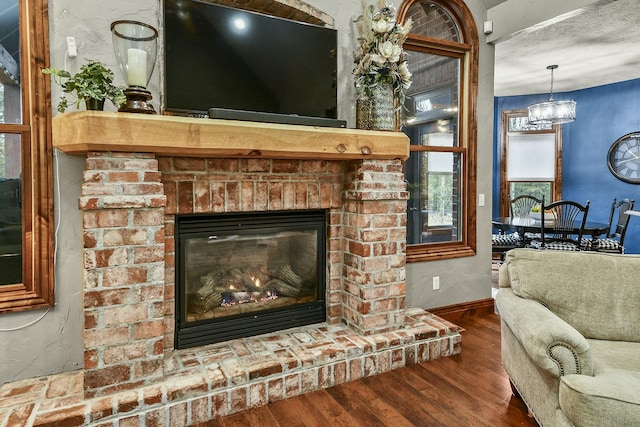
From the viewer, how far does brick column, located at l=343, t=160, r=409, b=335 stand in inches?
97.6

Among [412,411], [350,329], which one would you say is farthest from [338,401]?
[350,329]

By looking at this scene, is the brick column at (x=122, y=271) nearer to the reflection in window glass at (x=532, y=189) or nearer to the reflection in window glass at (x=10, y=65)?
the reflection in window glass at (x=10, y=65)

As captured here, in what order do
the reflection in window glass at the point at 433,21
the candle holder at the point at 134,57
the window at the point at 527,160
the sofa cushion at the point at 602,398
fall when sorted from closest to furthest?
1. the sofa cushion at the point at 602,398
2. the candle holder at the point at 134,57
3. the reflection in window glass at the point at 433,21
4. the window at the point at 527,160

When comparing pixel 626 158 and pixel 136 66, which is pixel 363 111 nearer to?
pixel 136 66

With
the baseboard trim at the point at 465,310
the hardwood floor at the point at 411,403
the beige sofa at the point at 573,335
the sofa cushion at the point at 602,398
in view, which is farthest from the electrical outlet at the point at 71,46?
the baseboard trim at the point at 465,310

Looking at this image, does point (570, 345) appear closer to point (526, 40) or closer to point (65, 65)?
point (65, 65)

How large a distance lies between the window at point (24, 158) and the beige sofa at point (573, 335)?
91.7 inches

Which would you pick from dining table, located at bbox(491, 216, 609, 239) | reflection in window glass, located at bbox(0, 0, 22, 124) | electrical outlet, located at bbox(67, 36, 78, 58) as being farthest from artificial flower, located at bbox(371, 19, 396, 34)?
dining table, located at bbox(491, 216, 609, 239)

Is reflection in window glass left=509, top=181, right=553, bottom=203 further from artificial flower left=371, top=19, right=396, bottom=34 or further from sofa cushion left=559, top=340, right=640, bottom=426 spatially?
sofa cushion left=559, top=340, right=640, bottom=426

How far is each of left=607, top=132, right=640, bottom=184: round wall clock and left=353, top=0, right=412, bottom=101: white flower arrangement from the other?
16.2 feet

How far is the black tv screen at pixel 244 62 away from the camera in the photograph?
82.7 inches

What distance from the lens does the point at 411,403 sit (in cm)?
206

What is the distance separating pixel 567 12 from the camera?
9.49 ft

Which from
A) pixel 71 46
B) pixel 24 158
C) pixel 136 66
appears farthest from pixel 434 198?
Result: pixel 24 158
